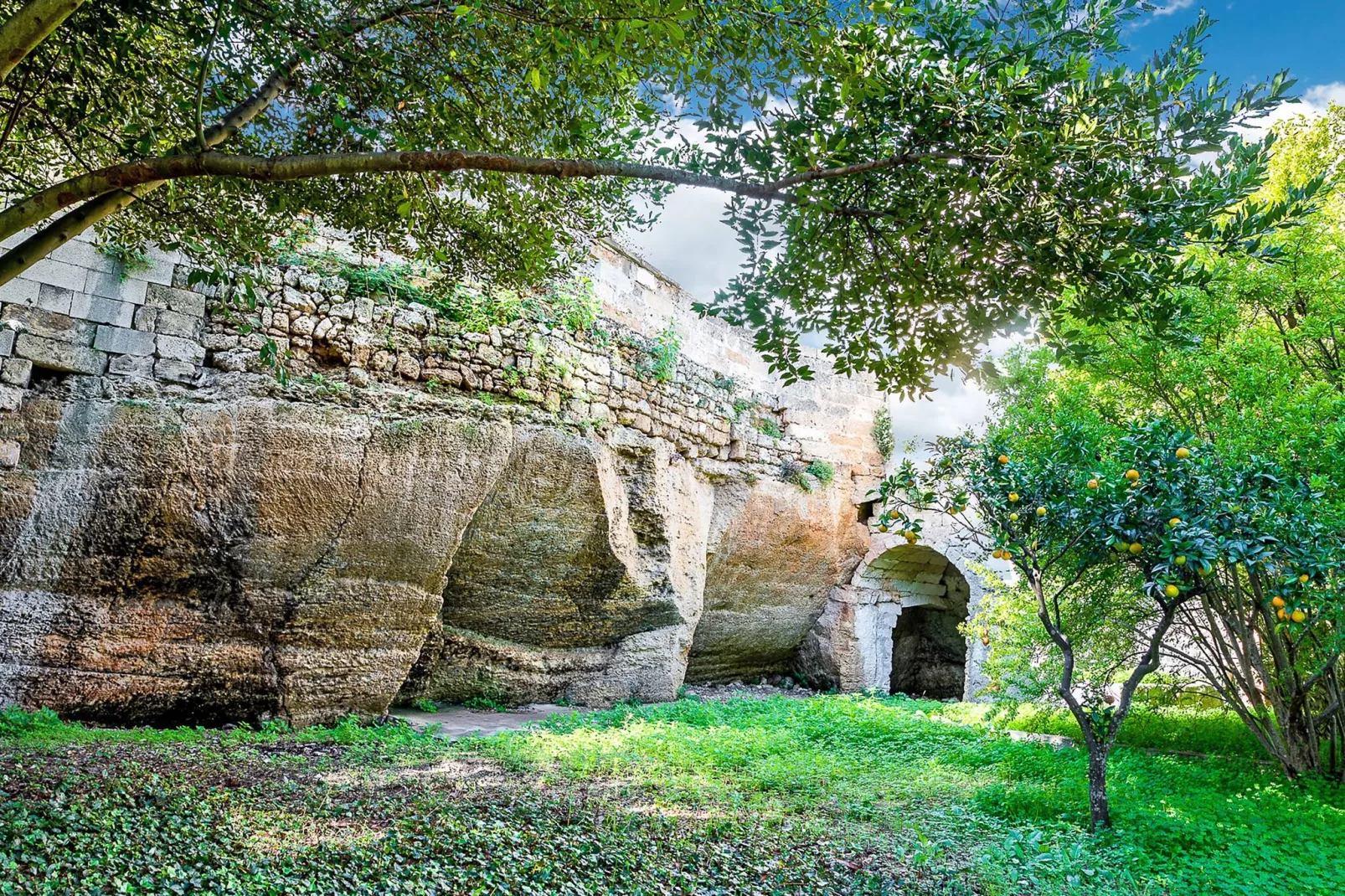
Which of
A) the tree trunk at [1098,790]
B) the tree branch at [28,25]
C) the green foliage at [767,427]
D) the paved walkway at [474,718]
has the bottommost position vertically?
the paved walkway at [474,718]

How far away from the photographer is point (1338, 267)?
7070mm

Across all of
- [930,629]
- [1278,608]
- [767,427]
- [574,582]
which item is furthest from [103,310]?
[930,629]

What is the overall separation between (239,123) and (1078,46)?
454 cm

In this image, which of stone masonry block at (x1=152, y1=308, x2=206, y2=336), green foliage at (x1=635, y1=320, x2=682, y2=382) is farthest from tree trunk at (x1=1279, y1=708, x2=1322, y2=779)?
stone masonry block at (x1=152, y1=308, x2=206, y2=336)

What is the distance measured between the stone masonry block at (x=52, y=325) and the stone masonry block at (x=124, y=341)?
0.23 ft

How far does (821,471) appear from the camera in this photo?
1252 cm

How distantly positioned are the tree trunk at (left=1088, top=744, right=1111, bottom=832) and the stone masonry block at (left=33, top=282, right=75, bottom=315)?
27.4 feet

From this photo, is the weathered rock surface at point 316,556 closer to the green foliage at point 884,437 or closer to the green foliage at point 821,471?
the green foliage at point 821,471

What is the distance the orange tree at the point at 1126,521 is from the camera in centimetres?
516

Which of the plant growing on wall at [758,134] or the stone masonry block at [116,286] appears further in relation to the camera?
the stone masonry block at [116,286]

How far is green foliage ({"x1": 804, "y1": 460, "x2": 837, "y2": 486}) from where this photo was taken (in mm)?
12516

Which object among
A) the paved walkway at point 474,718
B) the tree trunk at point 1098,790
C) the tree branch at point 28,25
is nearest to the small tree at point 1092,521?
the tree trunk at point 1098,790

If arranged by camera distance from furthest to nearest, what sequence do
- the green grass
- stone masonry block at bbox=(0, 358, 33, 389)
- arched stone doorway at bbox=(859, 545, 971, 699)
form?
arched stone doorway at bbox=(859, 545, 971, 699) → stone masonry block at bbox=(0, 358, 33, 389) → the green grass

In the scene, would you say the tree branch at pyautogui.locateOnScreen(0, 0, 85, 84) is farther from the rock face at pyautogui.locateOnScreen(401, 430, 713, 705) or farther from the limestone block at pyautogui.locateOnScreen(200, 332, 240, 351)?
the rock face at pyautogui.locateOnScreen(401, 430, 713, 705)
